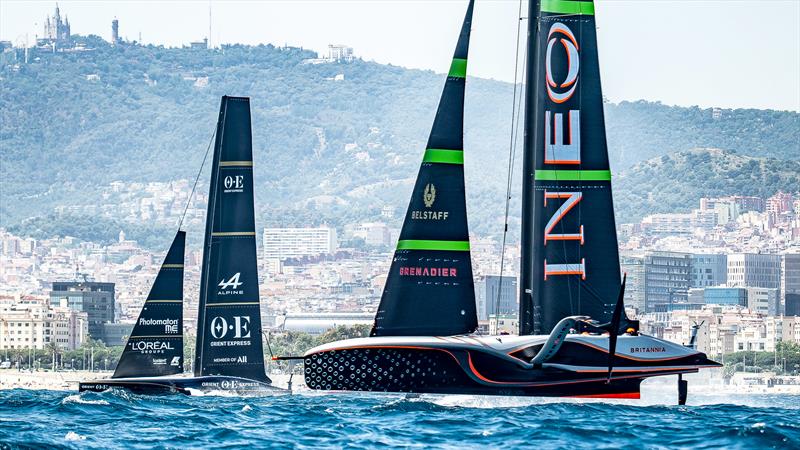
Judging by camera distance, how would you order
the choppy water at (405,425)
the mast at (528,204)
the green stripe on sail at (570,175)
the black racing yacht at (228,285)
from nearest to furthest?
the choppy water at (405,425)
the green stripe on sail at (570,175)
the mast at (528,204)
the black racing yacht at (228,285)

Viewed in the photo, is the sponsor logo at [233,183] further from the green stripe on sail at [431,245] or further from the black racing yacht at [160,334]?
the green stripe on sail at [431,245]

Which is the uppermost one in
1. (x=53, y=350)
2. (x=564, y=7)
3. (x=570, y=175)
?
(x=564, y=7)

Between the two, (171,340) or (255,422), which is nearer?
(255,422)

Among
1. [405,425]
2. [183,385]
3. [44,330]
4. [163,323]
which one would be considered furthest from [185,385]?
[44,330]

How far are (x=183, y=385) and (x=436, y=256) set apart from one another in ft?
27.4

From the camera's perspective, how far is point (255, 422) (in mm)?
25500

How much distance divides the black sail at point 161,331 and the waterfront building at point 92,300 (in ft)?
441

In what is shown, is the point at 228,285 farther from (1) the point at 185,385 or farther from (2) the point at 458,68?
(2) the point at 458,68

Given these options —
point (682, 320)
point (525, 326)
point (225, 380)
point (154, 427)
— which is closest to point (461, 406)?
point (525, 326)

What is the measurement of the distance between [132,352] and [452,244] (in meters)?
9.90

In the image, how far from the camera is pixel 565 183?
2855 cm

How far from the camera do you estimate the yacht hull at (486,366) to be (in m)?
27.3

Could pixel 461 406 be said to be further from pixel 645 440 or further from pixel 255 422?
pixel 645 440

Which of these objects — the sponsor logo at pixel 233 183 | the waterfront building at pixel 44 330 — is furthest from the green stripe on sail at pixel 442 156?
the waterfront building at pixel 44 330
